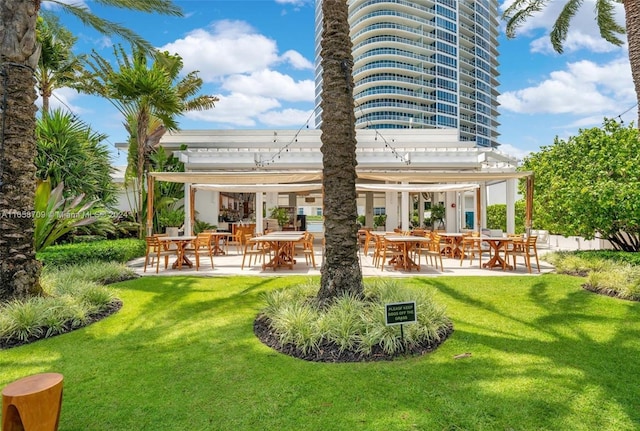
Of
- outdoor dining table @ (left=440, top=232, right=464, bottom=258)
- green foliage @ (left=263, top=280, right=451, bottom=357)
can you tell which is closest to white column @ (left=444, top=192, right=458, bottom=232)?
outdoor dining table @ (left=440, top=232, right=464, bottom=258)

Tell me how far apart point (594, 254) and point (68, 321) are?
1258 cm

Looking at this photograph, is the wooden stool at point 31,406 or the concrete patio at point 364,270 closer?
the wooden stool at point 31,406

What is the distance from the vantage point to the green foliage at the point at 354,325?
14.5ft

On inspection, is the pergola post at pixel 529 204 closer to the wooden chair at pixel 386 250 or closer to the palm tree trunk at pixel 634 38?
the palm tree trunk at pixel 634 38

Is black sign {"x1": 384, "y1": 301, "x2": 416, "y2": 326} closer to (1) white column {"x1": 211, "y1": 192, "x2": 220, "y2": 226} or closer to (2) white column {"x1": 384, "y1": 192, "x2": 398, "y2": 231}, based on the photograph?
(2) white column {"x1": 384, "y1": 192, "x2": 398, "y2": 231}

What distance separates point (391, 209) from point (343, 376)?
16527mm

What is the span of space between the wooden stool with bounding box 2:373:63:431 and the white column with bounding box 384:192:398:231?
1799 cm

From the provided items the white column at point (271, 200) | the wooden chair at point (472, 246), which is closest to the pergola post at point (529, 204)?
the wooden chair at point (472, 246)

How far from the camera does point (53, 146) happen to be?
1101cm

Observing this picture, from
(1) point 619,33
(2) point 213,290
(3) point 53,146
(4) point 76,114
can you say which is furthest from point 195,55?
(1) point 619,33

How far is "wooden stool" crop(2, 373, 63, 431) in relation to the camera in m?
2.55

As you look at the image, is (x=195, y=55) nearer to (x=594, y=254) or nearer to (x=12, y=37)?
(x=12, y=37)

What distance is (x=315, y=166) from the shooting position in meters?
17.2

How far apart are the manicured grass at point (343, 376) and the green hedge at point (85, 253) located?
13.0 feet
